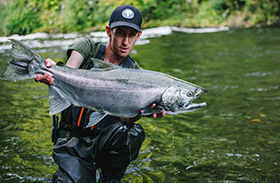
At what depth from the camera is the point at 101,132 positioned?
11.6 feet

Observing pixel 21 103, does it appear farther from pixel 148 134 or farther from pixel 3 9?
pixel 3 9

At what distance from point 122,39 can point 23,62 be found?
3.39 feet

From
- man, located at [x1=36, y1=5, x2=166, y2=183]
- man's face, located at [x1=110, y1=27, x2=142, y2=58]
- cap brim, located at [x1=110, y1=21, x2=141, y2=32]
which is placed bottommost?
man, located at [x1=36, y1=5, x2=166, y2=183]

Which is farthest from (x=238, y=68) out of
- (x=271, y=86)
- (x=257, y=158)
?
(x=257, y=158)

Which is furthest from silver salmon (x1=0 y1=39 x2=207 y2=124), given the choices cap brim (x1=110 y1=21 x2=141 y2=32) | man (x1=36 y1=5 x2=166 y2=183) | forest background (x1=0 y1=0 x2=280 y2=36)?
forest background (x1=0 y1=0 x2=280 y2=36)

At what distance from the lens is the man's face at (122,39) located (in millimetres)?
3305

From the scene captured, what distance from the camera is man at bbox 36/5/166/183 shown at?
3.29 m

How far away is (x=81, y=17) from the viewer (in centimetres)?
3325

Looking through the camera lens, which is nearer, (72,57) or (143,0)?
(72,57)

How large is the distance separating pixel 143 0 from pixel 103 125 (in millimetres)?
30290

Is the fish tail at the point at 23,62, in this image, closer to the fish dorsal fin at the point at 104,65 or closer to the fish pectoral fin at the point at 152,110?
the fish dorsal fin at the point at 104,65

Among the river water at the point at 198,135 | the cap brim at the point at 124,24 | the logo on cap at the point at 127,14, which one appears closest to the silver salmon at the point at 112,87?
the cap brim at the point at 124,24

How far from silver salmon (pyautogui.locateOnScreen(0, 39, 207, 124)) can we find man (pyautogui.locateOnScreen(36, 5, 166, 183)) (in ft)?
1.25

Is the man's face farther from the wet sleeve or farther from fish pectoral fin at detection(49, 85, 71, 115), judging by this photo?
fish pectoral fin at detection(49, 85, 71, 115)
